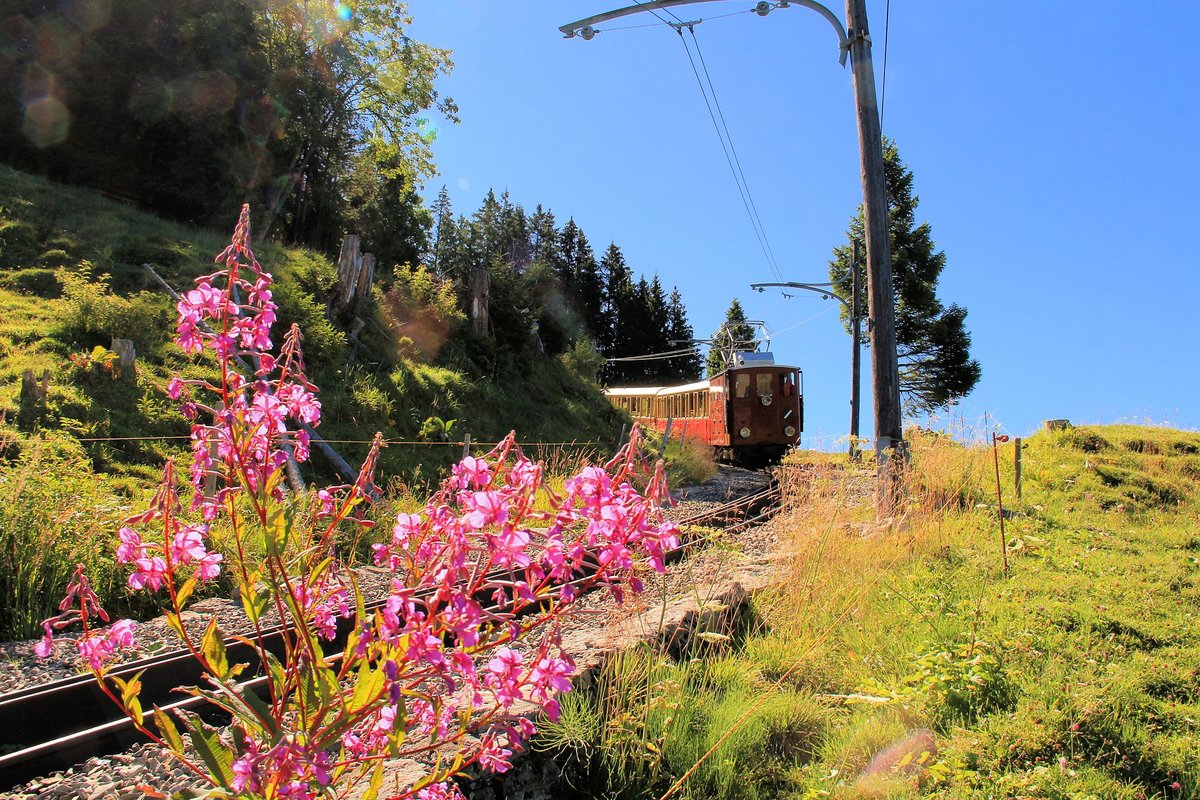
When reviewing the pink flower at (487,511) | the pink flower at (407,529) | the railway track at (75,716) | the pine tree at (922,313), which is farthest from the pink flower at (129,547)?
the pine tree at (922,313)

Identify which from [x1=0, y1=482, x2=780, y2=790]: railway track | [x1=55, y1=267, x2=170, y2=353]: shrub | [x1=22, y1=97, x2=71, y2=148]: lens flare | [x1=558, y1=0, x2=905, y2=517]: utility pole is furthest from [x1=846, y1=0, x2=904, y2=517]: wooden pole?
[x1=22, y1=97, x2=71, y2=148]: lens flare

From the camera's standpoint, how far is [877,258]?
7918mm

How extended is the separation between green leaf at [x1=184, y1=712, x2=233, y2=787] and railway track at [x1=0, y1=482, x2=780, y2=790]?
50.3 inches

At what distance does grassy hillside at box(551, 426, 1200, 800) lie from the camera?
2896 mm

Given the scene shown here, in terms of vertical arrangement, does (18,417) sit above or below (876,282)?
below

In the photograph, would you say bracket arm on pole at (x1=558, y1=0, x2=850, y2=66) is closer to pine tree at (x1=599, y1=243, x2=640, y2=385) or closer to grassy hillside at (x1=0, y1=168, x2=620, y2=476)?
grassy hillside at (x1=0, y1=168, x2=620, y2=476)

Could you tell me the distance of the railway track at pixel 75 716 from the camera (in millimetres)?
2877

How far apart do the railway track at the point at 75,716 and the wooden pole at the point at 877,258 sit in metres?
5.85

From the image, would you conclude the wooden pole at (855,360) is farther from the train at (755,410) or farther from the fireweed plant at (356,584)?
the fireweed plant at (356,584)

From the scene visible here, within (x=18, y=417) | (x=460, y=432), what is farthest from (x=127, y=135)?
(x=18, y=417)

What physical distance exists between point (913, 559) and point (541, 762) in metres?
4.08

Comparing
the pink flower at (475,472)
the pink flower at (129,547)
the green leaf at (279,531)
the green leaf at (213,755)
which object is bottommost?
the green leaf at (213,755)

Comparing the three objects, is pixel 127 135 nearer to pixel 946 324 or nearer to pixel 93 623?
pixel 93 623

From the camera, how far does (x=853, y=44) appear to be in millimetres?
8219
